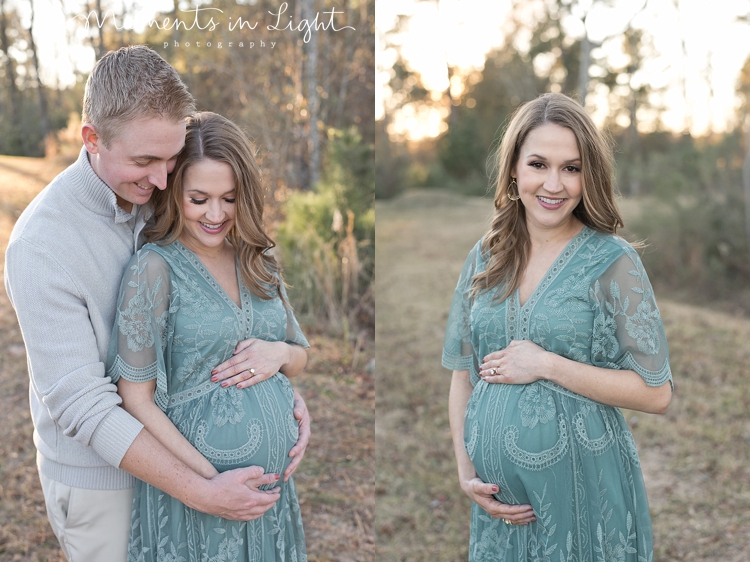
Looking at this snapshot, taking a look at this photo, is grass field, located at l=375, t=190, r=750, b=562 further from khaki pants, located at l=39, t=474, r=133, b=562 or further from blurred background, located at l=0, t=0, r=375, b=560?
khaki pants, located at l=39, t=474, r=133, b=562

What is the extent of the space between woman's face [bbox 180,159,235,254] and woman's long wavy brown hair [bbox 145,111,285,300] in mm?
17

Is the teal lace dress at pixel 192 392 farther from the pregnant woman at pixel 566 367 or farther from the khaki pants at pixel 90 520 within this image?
the pregnant woman at pixel 566 367

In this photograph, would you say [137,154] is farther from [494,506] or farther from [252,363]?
[494,506]

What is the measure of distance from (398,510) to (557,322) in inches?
100

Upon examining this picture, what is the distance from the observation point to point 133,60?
178 cm

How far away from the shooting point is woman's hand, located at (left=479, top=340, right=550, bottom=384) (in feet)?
6.19

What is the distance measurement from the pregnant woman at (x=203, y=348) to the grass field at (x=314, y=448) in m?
1.64

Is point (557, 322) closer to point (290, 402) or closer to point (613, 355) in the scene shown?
point (613, 355)

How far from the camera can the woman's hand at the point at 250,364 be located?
6.35 ft

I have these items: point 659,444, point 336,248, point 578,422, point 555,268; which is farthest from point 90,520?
point 659,444

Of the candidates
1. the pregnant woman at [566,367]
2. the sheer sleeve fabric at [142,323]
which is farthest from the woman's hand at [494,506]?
the sheer sleeve fabric at [142,323]

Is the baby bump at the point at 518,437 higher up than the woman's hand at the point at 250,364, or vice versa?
the woman's hand at the point at 250,364

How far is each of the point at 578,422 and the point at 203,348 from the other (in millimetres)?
1132

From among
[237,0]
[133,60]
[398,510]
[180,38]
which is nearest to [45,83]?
[180,38]
